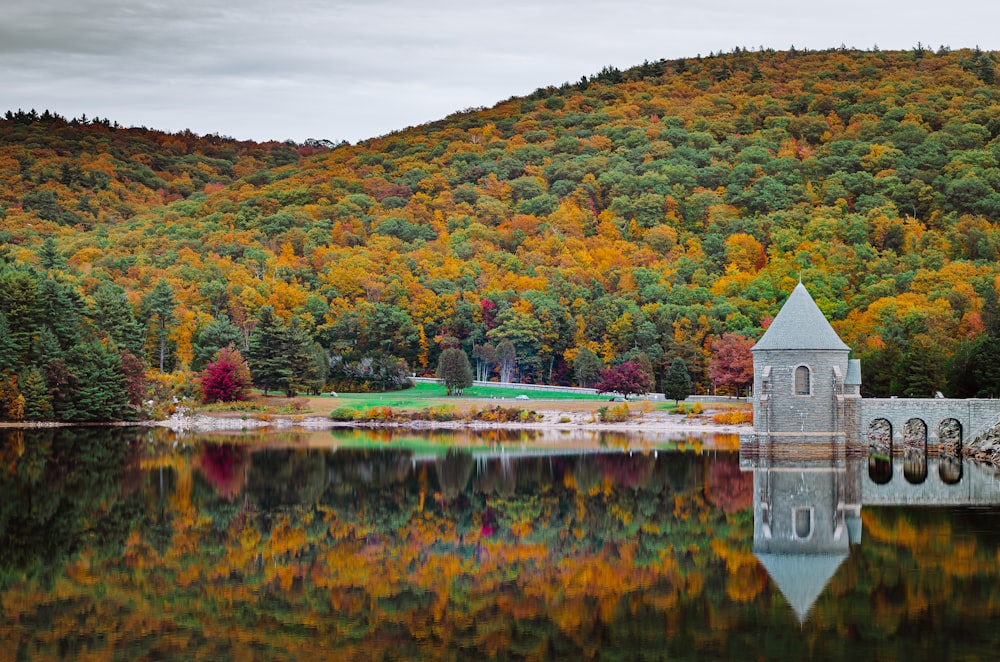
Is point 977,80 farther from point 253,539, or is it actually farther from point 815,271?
point 253,539

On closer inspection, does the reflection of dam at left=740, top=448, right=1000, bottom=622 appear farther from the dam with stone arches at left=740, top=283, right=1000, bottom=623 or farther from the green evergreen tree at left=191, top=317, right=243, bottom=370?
the green evergreen tree at left=191, top=317, right=243, bottom=370

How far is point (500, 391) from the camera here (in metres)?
82.1

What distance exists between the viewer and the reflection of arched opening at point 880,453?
128 ft

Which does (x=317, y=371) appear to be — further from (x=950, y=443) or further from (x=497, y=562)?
(x=497, y=562)

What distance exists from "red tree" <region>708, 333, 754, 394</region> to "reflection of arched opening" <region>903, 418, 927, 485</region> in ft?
54.7

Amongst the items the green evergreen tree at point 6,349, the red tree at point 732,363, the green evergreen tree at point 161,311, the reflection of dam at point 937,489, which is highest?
the green evergreen tree at point 161,311

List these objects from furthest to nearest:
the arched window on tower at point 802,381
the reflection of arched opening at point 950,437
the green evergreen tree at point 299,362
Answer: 1. the green evergreen tree at point 299,362
2. the reflection of arched opening at point 950,437
3. the arched window on tower at point 802,381

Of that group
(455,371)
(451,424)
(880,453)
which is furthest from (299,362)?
(880,453)

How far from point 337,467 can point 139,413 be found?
3128cm

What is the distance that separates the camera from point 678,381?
7075cm

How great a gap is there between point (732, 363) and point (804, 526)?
44728mm

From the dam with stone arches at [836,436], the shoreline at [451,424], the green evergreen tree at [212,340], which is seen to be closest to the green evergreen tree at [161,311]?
the green evergreen tree at [212,340]

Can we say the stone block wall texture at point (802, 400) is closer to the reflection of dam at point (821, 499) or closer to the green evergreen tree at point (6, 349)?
the reflection of dam at point (821, 499)

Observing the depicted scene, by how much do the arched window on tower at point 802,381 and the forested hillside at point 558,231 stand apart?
11468 mm
